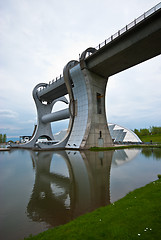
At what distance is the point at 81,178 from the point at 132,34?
72.0ft

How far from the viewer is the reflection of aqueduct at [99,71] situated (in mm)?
20641

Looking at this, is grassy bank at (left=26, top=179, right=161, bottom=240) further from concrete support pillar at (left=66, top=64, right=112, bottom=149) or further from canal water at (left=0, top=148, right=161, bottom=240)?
concrete support pillar at (left=66, top=64, right=112, bottom=149)

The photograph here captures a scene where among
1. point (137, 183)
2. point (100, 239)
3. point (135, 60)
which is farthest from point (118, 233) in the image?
point (135, 60)

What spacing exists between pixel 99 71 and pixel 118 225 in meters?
28.9

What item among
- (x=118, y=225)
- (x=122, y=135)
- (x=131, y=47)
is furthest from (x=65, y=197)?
(x=122, y=135)

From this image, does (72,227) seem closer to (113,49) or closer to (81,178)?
(81,178)

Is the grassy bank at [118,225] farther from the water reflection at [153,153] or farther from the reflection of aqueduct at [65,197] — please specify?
the water reflection at [153,153]

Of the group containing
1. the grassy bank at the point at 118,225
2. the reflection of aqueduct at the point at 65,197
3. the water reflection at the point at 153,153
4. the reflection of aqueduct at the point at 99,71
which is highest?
the reflection of aqueduct at the point at 99,71

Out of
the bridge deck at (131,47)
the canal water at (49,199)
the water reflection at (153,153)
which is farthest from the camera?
the bridge deck at (131,47)

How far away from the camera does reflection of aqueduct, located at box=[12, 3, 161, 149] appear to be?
813 inches

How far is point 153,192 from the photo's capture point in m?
4.96

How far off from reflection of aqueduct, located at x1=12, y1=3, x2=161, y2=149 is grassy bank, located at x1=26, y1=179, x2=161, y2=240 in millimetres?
22388

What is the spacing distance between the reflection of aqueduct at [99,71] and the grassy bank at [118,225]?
2239cm

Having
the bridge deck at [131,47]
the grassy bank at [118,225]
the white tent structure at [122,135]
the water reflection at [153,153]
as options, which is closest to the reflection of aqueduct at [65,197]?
the grassy bank at [118,225]
